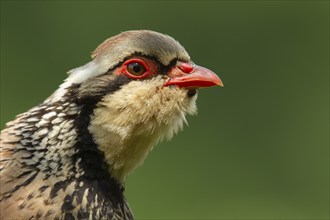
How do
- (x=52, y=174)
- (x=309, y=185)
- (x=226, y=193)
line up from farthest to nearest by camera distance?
(x=309, y=185) → (x=226, y=193) → (x=52, y=174)

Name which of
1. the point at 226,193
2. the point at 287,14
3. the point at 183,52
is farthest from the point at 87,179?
the point at 287,14

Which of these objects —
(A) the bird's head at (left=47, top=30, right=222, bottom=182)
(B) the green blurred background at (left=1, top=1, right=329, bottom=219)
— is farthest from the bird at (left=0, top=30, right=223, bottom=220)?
(B) the green blurred background at (left=1, top=1, right=329, bottom=219)

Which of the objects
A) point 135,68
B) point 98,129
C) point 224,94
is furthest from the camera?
point 224,94

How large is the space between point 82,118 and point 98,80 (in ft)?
0.82

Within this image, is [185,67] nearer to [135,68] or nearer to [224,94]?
[135,68]

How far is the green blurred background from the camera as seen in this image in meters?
12.2

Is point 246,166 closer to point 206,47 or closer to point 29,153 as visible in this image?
point 206,47

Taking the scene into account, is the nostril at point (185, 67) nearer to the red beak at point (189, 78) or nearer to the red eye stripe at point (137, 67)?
the red beak at point (189, 78)

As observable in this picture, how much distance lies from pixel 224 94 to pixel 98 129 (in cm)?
717

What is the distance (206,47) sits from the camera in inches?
547

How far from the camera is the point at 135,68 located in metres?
6.46

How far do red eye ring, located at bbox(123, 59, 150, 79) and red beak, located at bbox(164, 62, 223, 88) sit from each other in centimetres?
17

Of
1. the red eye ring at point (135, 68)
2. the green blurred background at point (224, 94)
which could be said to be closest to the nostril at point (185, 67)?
the red eye ring at point (135, 68)

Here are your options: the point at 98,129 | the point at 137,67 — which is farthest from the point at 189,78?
the point at 98,129
